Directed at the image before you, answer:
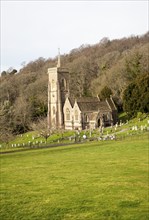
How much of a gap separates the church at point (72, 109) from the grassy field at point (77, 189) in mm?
32253

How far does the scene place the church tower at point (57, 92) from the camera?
204ft

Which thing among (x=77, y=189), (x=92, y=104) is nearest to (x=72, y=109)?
(x=92, y=104)

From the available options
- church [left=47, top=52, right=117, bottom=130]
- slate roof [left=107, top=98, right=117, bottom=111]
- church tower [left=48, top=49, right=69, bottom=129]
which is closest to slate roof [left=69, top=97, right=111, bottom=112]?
church [left=47, top=52, right=117, bottom=130]

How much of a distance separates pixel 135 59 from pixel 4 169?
50.7m

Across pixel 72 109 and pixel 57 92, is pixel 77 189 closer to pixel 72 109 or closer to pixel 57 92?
pixel 72 109

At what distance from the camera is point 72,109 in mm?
58125

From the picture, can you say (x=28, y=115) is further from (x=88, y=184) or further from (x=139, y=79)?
(x=88, y=184)

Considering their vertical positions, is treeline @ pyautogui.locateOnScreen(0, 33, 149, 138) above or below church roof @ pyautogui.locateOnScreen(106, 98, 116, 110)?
above

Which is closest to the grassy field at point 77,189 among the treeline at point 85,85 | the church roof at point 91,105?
the treeline at point 85,85

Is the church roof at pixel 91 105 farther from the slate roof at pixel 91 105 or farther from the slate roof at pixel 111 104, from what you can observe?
the slate roof at pixel 111 104

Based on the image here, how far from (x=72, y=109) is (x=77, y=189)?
43659 mm

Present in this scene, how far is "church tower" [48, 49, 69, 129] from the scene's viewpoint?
Result: 6222 cm

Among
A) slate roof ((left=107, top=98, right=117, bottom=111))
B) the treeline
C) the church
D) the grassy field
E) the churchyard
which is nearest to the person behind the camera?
the grassy field

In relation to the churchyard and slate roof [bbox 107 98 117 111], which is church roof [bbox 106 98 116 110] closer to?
slate roof [bbox 107 98 117 111]
